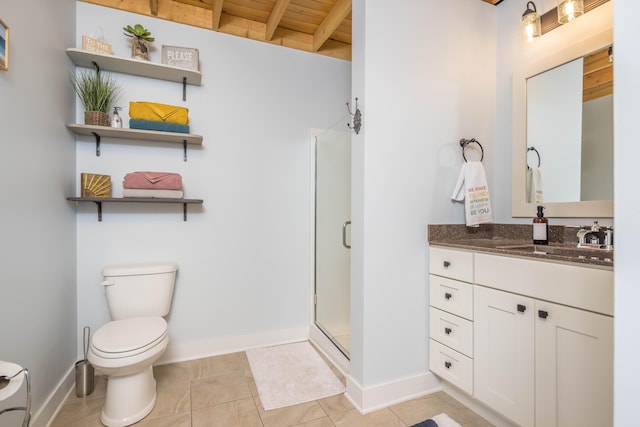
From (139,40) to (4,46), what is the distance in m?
0.94

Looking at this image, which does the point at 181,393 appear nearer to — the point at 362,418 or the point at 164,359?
the point at 164,359

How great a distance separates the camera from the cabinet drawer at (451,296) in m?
1.57

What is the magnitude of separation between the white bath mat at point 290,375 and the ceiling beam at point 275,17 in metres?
2.48

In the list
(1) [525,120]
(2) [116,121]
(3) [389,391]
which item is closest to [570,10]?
(1) [525,120]

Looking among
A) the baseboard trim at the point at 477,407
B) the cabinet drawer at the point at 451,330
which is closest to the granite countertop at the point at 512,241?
the cabinet drawer at the point at 451,330

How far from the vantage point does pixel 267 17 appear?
2.40 metres

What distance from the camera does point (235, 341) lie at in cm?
237

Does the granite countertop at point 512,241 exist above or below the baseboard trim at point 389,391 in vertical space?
above

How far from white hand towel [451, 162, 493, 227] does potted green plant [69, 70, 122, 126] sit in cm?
228

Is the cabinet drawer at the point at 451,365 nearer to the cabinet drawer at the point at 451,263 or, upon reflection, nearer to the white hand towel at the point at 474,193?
the cabinet drawer at the point at 451,263

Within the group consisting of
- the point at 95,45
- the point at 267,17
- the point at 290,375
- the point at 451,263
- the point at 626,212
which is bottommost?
the point at 290,375

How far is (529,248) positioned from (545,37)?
1.27m

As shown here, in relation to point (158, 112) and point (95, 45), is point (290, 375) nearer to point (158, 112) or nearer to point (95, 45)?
point (158, 112)

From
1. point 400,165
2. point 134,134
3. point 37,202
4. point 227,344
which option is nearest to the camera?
point 37,202
